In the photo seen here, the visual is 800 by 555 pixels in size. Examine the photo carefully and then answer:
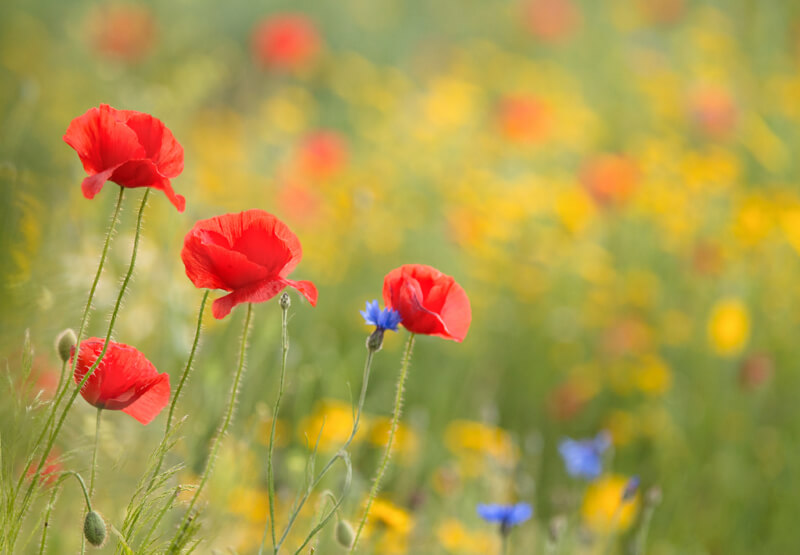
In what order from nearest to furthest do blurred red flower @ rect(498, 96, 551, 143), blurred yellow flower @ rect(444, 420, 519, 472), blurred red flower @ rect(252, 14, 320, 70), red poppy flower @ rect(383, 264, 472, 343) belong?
red poppy flower @ rect(383, 264, 472, 343), blurred yellow flower @ rect(444, 420, 519, 472), blurred red flower @ rect(498, 96, 551, 143), blurred red flower @ rect(252, 14, 320, 70)

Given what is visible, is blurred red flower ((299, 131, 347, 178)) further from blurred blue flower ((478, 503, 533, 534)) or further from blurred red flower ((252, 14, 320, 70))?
blurred blue flower ((478, 503, 533, 534))

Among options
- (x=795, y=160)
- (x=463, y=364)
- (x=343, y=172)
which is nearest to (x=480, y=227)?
(x=463, y=364)

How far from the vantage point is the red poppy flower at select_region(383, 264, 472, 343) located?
103 centimetres

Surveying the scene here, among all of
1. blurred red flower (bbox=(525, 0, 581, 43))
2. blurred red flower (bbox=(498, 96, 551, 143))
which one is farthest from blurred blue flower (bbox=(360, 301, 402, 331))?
blurred red flower (bbox=(525, 0, 581, 43))

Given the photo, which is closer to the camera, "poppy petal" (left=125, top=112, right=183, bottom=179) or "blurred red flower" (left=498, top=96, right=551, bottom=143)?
"poppy petal" (left=125, top=112, right=183, bottom=179)

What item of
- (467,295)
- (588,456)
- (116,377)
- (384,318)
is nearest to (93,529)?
(116,377)

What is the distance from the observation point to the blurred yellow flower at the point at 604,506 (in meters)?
2.01

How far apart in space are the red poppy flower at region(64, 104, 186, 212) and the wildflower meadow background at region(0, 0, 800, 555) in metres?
0.15

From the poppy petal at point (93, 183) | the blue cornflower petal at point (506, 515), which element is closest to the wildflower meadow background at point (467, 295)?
the blue cornflower petal at point (506, 515)

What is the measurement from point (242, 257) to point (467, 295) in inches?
70.8

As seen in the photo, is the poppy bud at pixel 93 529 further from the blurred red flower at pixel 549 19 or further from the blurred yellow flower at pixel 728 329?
the blurred red flower at pixel 549 19

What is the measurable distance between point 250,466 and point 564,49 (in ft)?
17.5

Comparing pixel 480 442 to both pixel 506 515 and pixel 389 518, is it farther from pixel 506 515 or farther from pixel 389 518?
pixel 506 515

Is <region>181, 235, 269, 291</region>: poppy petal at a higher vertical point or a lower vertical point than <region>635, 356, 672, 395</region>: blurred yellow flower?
lower
